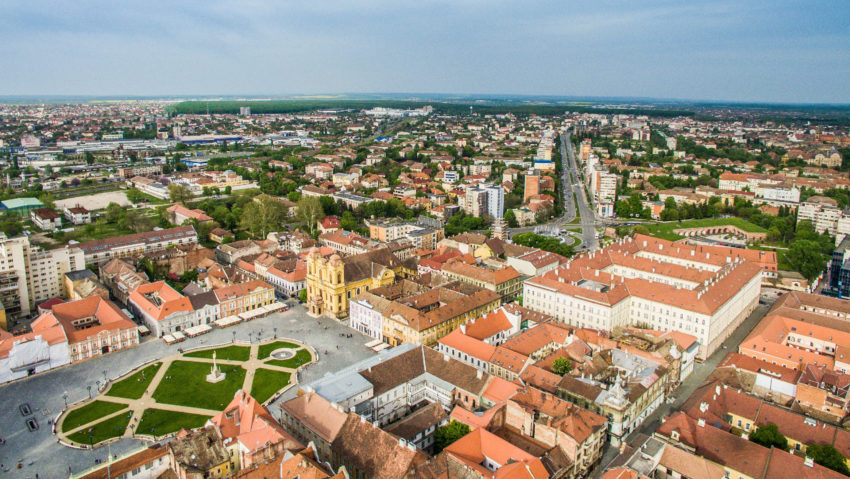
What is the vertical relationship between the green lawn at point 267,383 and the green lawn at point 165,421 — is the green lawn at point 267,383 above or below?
above

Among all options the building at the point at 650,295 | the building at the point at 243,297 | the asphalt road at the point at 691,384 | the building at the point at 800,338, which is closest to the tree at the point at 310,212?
the building at the point at 243,297

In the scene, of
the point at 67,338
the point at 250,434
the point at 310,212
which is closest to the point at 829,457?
the point at 250,434

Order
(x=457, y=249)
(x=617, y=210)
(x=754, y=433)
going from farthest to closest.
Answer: (x=617, y=210) → (x=457, y=249) → (x=754, y=433)

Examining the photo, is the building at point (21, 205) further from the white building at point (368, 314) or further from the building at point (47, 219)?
the white building at point (368, 314)

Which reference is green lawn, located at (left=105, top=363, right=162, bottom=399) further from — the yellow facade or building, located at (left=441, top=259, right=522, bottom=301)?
building, located at (left=441, top=259, right=522, bottom=301)

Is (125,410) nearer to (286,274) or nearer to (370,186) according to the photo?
(286,274)

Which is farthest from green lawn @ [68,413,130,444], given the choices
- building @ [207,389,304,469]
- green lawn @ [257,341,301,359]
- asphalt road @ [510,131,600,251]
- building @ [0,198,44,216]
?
building @ [0,198,44,216]

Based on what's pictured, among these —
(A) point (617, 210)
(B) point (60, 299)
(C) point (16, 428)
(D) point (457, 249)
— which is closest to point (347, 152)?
(A) point (617, 210)
